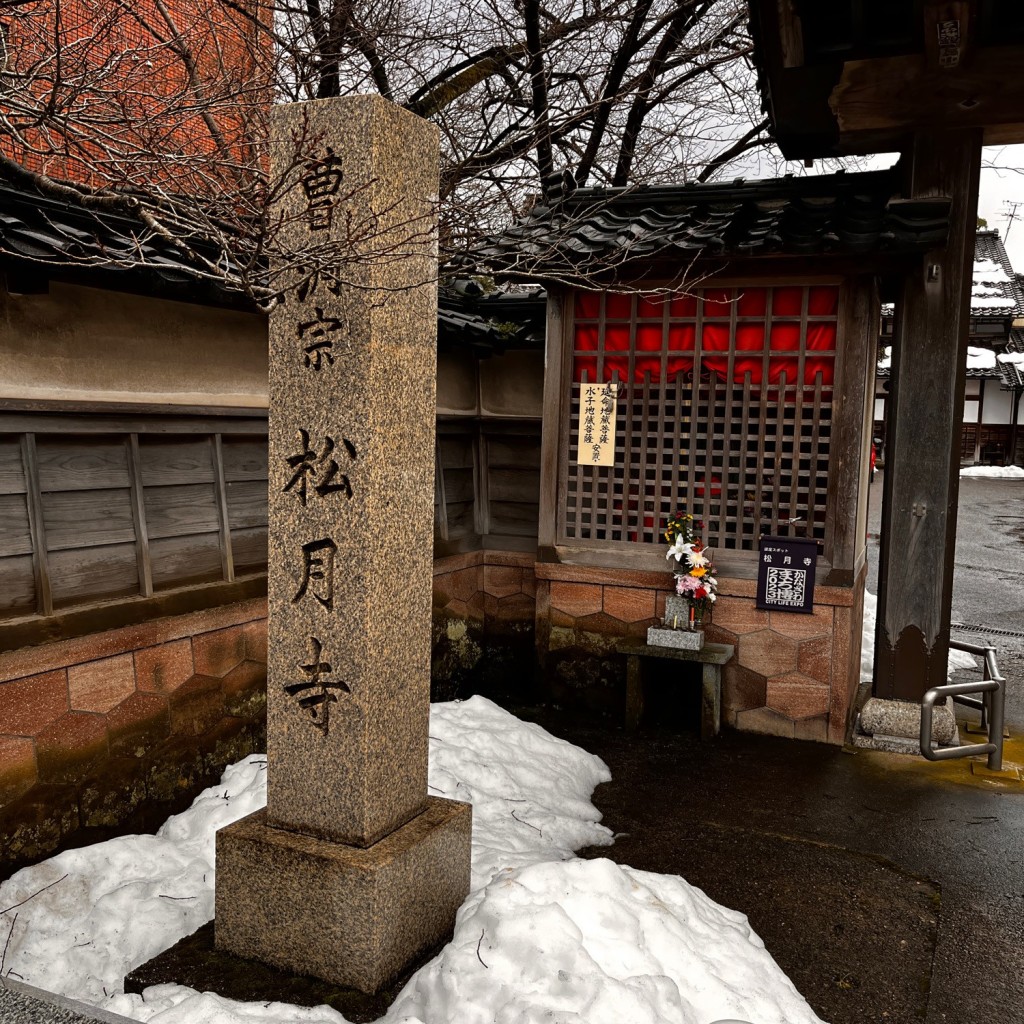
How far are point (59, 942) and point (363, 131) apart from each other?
433 cm

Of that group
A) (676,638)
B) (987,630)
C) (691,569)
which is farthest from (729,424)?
(987,630)

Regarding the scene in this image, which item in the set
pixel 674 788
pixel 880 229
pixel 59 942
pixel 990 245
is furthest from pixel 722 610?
pixel 990 245

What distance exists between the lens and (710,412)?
310 inches

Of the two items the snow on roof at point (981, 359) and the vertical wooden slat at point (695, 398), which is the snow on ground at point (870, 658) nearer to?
the vertical wooden slat at point (695, 398)

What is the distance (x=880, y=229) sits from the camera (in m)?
6.61

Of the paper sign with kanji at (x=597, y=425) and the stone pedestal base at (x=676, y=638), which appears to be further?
the paper sign with kanji at (x=597, y=425)

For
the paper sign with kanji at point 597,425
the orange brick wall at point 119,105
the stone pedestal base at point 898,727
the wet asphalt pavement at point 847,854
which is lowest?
the wet asphalt pavement at point 847,854

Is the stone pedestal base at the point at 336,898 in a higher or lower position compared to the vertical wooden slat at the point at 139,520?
lower

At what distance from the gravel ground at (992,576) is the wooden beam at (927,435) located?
74.1 inches

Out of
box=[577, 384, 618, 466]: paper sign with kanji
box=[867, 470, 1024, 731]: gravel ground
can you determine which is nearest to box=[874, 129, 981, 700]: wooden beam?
box=[867, 470, 1024, 731]: gravel ground

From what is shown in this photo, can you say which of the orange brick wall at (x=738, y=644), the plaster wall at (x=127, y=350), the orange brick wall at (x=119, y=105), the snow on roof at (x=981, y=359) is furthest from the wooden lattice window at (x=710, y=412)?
the snow on roof at (x=981, y=359)

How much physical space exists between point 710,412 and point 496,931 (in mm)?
5237

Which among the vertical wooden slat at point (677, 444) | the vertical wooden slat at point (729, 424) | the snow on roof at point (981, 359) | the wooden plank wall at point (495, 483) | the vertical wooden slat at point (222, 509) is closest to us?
the vertical wooden slat at point (222, 509)

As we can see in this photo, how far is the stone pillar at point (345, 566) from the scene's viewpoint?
12.4 feet
